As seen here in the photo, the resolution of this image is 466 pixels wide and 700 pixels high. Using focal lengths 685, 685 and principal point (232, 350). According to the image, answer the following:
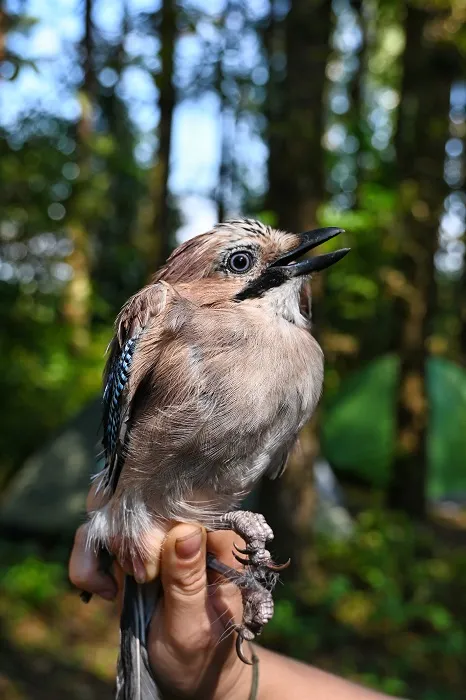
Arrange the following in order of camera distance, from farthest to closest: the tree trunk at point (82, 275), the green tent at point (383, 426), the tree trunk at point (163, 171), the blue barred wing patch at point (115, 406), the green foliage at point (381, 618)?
the green tent at point (383, 426)
the tree trunk at point (82, 275)
the tree trunk at point (163, 171)
the green foliage at point (381, 618)
the blue barred wing patch at point (115, 406)

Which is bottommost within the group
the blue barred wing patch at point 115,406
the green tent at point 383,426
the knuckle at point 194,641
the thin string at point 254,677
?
the green tent at point 383,426

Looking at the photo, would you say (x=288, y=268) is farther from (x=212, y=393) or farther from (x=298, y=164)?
(x=298, y=164)

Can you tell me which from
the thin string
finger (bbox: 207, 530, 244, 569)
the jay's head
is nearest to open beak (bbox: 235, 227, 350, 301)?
the jay's head

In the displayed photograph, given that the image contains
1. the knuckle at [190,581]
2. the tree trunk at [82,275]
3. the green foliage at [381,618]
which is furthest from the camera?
the tree trunk at [82,275]

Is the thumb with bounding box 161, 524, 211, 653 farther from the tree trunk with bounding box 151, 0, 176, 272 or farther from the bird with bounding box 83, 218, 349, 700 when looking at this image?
the tree trunk with bounding box 151, 0, 176, 272

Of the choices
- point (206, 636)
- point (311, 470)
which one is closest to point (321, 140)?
point (311, 470)

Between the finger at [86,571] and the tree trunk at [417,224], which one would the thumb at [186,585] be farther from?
the tree trunk at [417,224]

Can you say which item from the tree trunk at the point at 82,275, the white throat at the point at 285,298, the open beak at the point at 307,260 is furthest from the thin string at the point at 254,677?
the tree trunk at the point at 82,275
